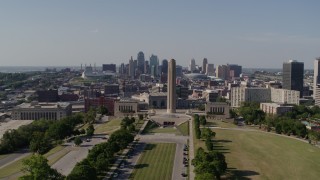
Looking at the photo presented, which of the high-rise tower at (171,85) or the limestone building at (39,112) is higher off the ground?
the high-rise tower at (171,85)

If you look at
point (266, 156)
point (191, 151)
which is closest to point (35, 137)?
point (191, 151)

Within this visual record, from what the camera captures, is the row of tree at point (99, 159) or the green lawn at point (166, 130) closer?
the row of tree at point (99, 159)

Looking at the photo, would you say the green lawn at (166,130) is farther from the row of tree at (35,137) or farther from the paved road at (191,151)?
the row of tree at (35,137)

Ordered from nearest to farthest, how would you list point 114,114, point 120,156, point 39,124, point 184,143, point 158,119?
point 120,156 < point 184,143 < point 39,124 < point 158,119 < point 114,114

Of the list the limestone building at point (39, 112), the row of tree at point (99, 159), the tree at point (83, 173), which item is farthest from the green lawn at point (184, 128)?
the tree at point (83, 173)

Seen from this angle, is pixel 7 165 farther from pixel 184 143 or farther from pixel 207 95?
pixel 207 95

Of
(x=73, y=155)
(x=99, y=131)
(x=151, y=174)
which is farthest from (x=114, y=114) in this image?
(x=151, y=174)
